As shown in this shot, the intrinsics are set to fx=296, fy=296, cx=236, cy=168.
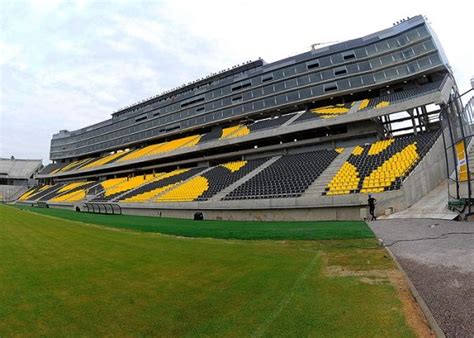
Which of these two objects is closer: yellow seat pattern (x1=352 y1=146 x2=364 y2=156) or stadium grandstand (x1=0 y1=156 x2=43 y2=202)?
yellow seat pattern (x1=352 y1=146 x2=364 y2=156)

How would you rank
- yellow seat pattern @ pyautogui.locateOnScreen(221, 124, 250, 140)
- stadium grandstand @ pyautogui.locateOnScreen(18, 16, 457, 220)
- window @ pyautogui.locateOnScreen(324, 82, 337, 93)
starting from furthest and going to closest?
1. yellow seat pattern @ pyautogui.locateOnScreen(221, 124, 250, 140)
2. window @ pyautogui.locateOnScreen(324, 82, 337, 93)
3. stadium grandstand @ pyautogui.locateOnScreen(18, 16, 457, 220)

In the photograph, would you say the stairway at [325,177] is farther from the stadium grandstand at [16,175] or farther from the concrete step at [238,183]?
the stadium grandstand at [16,175]

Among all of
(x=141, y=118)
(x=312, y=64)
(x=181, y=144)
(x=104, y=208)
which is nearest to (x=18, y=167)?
(x=141, y=118)

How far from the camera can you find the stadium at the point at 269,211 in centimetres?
387

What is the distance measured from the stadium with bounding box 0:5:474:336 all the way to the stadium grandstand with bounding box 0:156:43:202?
3647 cm

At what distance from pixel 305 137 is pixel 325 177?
12551mm

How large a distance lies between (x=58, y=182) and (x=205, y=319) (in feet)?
248

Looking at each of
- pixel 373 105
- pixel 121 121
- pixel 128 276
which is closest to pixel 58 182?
pixel 121 121

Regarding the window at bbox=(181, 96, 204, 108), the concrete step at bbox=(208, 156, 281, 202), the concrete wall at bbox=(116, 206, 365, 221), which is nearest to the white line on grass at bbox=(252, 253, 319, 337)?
the concrete wall at bbox=(116, 206, 365, 221)

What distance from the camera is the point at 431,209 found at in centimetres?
1359

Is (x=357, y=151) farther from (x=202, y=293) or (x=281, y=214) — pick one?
(x=202, y=293)

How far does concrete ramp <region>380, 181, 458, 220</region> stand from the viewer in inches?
478

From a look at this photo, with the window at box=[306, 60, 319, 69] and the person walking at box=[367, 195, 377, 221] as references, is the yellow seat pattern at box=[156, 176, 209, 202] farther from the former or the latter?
the window at box=[306, 60, 319, 69]

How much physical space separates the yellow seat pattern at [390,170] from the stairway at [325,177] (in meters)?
2.42
